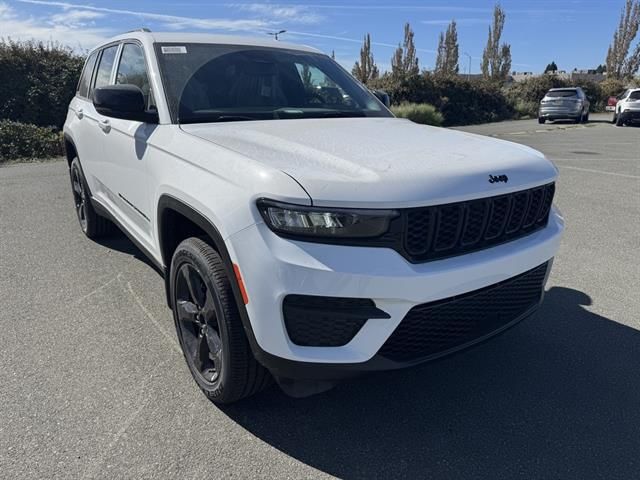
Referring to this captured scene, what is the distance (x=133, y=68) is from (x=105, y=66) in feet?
3.45

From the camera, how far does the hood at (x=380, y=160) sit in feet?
6.67

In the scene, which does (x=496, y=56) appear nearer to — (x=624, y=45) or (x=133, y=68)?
(x=624, y=45)

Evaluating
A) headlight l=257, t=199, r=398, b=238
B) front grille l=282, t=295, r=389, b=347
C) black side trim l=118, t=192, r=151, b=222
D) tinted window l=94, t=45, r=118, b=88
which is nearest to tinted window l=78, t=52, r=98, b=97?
tinted window l=94, t=45, r=118, b=88

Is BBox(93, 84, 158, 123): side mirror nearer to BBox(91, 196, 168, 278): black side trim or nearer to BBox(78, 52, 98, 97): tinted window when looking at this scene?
BBox(91, 196, 168, 278): black side trim

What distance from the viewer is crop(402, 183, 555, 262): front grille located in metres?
2.11

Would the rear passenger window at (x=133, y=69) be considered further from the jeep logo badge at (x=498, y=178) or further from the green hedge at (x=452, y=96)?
the green hedge at (x=452, y=96)

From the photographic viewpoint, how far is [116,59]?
4.15 meters

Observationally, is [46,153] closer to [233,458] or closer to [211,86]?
[211,86]

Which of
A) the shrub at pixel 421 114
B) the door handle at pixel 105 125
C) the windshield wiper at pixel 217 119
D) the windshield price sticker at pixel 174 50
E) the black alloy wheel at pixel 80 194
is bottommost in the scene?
the shrub at pixel 421 114

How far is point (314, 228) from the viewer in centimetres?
202

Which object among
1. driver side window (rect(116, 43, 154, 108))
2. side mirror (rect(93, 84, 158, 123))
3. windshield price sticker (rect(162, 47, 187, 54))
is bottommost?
side mirror (rect(93, 84, 158, 123))

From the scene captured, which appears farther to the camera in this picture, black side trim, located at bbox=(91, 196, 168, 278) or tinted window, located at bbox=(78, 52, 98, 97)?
tinted window, located at bbox=(78, 52, 98, 97)

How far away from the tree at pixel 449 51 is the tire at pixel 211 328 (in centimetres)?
5732

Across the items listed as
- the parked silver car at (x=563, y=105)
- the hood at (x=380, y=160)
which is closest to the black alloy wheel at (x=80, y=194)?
the hood at (x=380, y=160)
